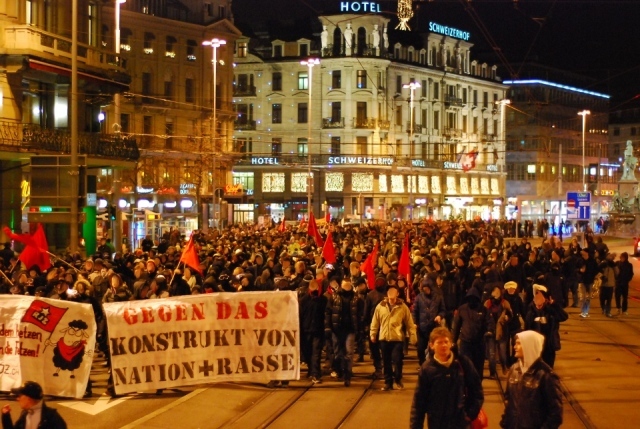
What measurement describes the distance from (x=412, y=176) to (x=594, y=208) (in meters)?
18.2

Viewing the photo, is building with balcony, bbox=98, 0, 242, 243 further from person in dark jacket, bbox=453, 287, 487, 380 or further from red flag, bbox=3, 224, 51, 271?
person in dark jacket, bbox=453, 287, 487, 380

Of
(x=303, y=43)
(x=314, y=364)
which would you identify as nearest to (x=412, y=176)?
(x=303, y=43)

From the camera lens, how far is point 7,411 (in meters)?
7.18

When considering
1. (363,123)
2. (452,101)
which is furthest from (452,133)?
(363,123)

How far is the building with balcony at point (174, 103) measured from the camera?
63156mm

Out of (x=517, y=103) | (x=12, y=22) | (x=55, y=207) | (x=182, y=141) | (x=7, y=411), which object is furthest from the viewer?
(x=517, y=103)

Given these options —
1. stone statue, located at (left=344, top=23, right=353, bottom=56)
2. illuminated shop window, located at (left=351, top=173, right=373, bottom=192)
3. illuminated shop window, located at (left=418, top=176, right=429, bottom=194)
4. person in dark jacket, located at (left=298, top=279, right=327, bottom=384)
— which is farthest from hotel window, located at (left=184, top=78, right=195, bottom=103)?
person in dark jacket, located at (left=298, top=279, right=327, bottom=384)

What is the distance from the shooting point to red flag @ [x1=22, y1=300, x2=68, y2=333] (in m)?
13.2

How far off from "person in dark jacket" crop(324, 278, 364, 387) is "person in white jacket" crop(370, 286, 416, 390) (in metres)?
0.49

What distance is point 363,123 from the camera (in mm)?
82812

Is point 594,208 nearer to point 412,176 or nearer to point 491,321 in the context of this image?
point 412,176

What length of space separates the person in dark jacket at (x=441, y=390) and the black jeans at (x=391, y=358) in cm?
633

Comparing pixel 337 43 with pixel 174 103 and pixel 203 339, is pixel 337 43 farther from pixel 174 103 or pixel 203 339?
pixel 203 339

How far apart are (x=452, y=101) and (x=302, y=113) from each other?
49.9 feet
